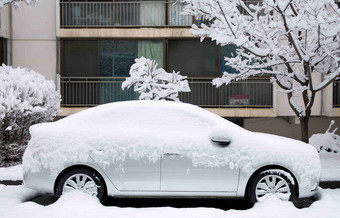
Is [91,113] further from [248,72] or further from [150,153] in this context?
[248,72]

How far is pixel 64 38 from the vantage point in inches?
667

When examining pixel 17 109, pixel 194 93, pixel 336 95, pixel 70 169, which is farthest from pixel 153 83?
pixel 336 95

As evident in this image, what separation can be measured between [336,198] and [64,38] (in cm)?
1293

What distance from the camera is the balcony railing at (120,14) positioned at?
16828 mm

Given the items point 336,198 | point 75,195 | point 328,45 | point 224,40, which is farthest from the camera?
point 328,45

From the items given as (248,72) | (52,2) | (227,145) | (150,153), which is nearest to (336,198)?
(227,145)

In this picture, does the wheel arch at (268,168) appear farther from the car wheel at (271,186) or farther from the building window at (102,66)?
the building window at (102,66)

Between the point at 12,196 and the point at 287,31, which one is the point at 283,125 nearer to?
the point at 287,31

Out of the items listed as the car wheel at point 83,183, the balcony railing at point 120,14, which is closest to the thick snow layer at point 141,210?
the car wheel at point 83,183

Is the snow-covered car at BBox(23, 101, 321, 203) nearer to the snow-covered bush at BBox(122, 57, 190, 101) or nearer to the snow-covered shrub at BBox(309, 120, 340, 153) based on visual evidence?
the snow-covered bush at BBox(122, 57, 190, 101)

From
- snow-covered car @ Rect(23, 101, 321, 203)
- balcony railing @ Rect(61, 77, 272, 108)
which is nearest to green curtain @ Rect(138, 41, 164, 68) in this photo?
balcony railing @ Rect(61, 77, 272, 108)

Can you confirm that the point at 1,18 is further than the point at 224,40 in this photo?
Yes

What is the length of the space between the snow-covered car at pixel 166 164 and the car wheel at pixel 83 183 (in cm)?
1

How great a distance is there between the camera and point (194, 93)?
1664 cm
